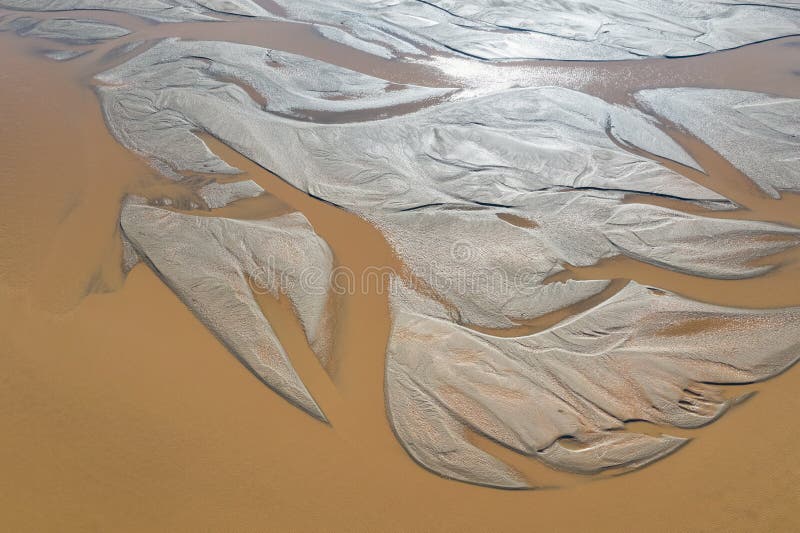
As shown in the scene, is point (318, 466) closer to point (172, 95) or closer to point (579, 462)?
point (579, 462)

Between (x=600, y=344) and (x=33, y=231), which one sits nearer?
(x=600, y=344)

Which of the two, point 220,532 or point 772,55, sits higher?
point 772,55

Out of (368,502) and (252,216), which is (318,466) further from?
(252,216)

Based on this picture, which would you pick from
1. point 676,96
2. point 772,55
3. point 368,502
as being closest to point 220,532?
point 368,502

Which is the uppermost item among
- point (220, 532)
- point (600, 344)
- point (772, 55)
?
point (772, 55)

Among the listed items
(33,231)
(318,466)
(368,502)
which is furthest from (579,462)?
(33,231)

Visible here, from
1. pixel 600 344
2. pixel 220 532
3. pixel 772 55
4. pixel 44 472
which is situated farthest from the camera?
pixel 772 55

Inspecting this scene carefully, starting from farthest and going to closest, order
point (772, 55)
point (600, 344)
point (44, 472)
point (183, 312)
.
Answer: point (772, 55) < point (183, 312) < point (600, 344) < point (44, 472)
